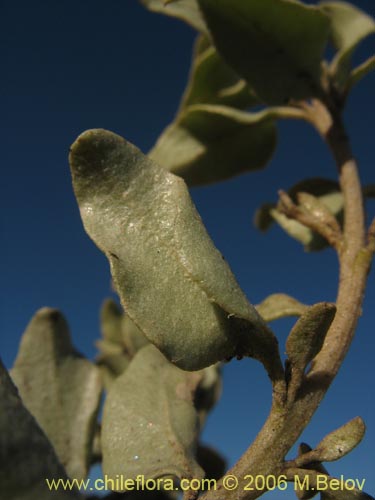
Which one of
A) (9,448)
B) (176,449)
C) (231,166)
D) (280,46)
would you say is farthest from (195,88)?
(9,448)

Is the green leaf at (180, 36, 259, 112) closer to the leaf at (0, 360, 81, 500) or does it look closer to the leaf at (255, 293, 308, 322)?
the leaf at (255, 293, 308, 322)

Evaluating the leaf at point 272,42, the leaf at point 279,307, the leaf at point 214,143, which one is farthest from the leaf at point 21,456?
the leaf at point 214,143

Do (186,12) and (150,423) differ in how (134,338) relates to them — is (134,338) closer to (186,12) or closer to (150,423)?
(150,423)

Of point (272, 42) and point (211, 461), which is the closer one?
point (272, 42)

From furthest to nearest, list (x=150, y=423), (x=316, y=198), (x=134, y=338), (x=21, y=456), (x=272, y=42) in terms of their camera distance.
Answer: (x=134, y=338), (x=316, y=198), (x=272, y=42), (x=150, y=423), (x=21, y=456)

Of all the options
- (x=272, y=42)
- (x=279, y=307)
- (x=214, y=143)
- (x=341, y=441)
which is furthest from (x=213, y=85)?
(x=341, y=441)

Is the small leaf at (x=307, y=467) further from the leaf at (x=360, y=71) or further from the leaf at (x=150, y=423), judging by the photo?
the leaf at (x=360, y=71)

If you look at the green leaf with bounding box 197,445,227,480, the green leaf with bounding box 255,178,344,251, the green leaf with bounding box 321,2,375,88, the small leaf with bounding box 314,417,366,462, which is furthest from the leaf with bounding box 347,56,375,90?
the green leaf with bounding box 197,445,227,480

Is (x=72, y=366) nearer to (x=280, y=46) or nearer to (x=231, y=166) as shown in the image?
(x=231, y=166)
